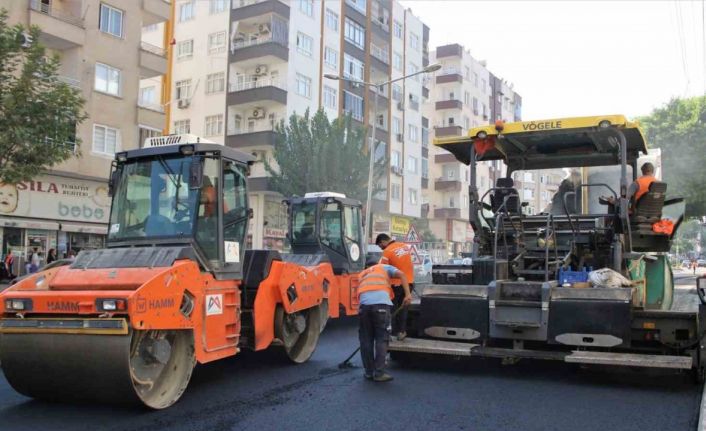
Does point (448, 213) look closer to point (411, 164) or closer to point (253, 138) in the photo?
point (411, 164)

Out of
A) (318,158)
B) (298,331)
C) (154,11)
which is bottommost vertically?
(298,331)

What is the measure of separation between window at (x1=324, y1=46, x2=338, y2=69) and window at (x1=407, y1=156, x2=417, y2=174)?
34.8 ft

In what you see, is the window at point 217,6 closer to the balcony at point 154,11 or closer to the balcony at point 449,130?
the balcony at point 154,11

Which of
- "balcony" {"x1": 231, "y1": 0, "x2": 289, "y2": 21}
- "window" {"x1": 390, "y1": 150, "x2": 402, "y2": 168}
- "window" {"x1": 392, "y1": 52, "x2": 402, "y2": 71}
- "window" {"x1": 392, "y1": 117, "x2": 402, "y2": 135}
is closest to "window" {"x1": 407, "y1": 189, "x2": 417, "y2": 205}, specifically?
"window" {"x1": 390, "y1": 150, "x2": 402, "y2": 168}

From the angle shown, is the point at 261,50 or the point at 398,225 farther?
the point at 398,225

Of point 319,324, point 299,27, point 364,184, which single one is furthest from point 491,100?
point 319,324

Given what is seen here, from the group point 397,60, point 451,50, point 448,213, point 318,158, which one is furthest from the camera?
point 451,50

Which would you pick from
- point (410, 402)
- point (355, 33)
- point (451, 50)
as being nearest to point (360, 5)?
point (355, 33)

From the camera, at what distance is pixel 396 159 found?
43500 mm

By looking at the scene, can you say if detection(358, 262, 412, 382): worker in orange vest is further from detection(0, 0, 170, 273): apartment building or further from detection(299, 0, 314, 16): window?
detection(299, 0, 314, 16): window

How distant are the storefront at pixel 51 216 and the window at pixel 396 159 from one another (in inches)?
922

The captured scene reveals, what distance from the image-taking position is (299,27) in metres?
33.8

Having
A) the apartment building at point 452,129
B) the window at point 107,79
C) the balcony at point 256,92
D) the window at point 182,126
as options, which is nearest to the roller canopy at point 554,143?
the window at point 107,79

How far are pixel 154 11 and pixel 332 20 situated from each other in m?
14.2
